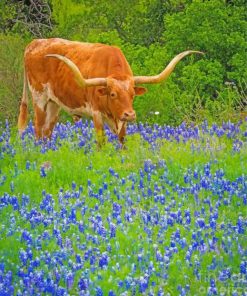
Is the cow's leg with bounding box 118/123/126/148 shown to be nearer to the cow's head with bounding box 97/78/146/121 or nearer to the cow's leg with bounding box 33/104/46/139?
the cow's head with bounding box 97/78/146/121

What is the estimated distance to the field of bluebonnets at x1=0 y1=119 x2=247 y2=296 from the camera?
657 cm

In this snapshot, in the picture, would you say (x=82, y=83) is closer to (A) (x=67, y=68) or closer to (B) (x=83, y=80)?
(B) (x=83, y=80)

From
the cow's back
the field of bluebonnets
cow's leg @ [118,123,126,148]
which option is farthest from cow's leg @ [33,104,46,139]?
cow's leg @ [118,123,126,148]

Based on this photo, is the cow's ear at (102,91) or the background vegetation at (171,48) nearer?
the cow's ear at (102,91)

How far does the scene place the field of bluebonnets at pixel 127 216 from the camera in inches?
259

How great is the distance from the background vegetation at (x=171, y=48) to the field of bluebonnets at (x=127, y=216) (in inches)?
170

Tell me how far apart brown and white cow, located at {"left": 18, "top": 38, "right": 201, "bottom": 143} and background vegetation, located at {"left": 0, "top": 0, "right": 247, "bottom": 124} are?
293 centimetres

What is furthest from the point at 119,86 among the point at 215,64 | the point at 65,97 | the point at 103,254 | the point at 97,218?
the point at 215,64

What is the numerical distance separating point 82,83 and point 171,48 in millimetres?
9097

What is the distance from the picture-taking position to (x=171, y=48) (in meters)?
20.5

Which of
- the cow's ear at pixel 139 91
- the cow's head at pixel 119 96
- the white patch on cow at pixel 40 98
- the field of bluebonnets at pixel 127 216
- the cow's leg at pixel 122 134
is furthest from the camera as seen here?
the white patch on cow at pixel 40 98

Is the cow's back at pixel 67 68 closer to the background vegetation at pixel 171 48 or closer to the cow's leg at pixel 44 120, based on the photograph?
the cow's leg at pixel 44 120

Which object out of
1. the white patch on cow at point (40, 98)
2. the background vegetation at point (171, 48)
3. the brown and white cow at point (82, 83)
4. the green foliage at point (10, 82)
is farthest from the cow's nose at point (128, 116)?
the green foliage at point (10, 82)

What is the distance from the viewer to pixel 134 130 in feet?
44.9
